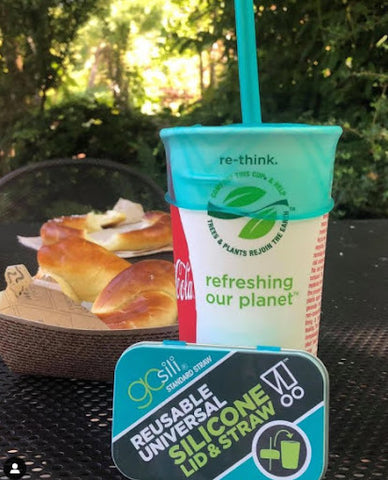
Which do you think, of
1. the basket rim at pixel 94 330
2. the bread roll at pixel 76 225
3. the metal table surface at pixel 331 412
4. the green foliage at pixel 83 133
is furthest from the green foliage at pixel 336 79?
the basket rim at pixel 94 330

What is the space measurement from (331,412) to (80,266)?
15.9 inches

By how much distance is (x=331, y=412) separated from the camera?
487 millimetres

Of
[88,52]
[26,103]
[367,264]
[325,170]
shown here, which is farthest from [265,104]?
[325,170]

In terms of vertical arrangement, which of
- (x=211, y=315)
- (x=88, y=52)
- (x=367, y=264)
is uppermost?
(x=88, y=52)

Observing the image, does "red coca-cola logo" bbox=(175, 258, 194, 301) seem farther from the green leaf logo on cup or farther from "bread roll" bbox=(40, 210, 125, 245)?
"bread roll" bbox=(40, 210, 125, 245)

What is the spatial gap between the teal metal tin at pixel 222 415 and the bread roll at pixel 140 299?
6.6 inches

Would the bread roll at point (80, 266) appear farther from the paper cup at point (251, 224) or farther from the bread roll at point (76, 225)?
the paper cup at point (251, 224)

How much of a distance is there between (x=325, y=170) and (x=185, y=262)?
12cm

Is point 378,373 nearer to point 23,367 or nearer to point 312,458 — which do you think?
point 312,458

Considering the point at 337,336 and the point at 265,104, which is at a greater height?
the point at 265,104

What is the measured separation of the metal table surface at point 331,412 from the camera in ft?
1.36

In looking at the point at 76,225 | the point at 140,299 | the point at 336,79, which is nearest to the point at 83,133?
the point at 336,79

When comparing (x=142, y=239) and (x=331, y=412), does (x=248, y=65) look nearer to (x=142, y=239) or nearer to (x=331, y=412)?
(x=331, y=412)

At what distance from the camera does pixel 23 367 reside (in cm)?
55
